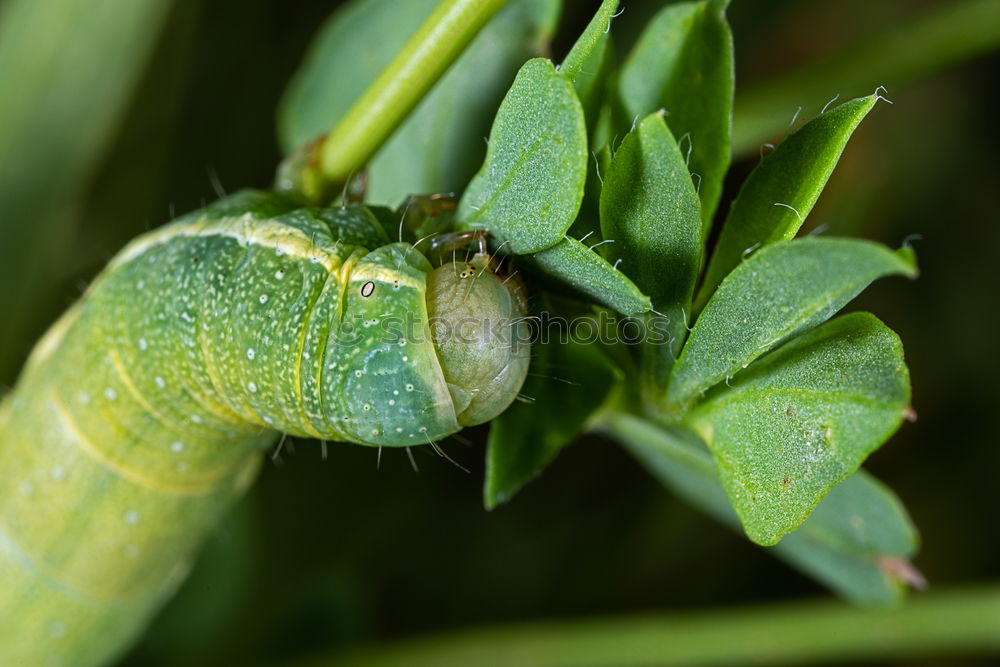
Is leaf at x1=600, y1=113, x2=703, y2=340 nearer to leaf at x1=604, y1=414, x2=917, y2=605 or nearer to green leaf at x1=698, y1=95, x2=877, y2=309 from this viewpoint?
green leaf at x1=698, y1=95, x2=877, y2=309

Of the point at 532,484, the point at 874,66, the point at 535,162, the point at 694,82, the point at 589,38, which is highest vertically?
the point at 589,38

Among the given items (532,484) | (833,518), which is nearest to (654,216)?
(833,518)

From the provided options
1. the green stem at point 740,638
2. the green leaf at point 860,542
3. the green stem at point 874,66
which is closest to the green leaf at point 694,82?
the green leaf at point 860,542

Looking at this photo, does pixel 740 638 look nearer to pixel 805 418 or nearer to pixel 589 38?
pixel 805 418

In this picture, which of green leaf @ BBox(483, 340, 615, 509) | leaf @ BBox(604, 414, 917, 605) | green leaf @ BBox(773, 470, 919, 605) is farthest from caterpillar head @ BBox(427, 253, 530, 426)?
green leaf @ BBox(773, 470, 919, 605)

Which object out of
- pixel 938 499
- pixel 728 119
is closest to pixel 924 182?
pixel 938 499
